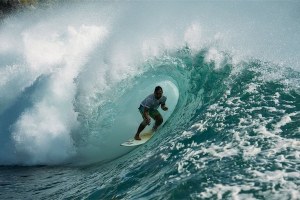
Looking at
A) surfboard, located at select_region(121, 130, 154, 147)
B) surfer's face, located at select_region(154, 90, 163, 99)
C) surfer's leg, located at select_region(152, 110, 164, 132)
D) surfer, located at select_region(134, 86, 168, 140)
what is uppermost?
surfer's face, located at select_region(154, 90, 163, 99)

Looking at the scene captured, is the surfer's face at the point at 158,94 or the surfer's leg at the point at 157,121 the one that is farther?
the surfer's leg at the point at 157,121

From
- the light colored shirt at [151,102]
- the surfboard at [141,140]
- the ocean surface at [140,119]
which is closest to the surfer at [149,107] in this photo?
the light colored shirt at [151,102]

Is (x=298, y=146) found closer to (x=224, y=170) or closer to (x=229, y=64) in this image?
(x=224, y=170)

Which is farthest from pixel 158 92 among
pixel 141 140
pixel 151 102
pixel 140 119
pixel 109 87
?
pixel 109 87

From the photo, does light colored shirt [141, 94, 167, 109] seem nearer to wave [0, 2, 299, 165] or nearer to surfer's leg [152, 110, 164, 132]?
surfer's leg [152, 110, 164, 132]

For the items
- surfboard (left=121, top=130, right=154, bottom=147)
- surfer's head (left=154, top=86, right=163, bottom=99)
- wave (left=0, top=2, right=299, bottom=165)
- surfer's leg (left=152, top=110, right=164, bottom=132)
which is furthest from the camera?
wave (left=0, top=2, right=299, bottom=165)

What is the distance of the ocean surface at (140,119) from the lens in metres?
7.38

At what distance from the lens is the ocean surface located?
7383 millimetres

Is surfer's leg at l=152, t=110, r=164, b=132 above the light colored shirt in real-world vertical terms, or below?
below

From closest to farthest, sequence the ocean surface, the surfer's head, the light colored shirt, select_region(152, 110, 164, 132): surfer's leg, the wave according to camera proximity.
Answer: the ocean surface
the surfer's head
the light colored shirt
select_region(152, 110, 164, 132): surfer's leg
the wave

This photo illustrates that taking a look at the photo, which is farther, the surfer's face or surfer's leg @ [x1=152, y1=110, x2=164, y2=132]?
surfer's leg @ [x1=152, y1=110, x2=164, y2=132]

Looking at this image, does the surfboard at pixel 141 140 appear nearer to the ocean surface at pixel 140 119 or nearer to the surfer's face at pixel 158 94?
the ocean surface at pixel 140 119

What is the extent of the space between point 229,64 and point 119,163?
18.6 feet

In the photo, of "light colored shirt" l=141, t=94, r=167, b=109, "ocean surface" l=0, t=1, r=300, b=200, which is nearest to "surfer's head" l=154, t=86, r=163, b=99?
"light colored shirt" l=141, t=94, r=167, b=109
